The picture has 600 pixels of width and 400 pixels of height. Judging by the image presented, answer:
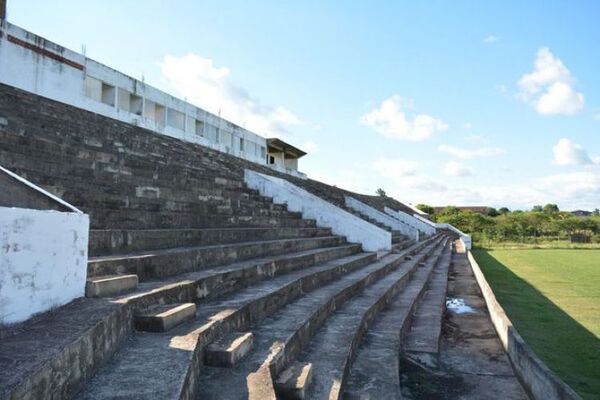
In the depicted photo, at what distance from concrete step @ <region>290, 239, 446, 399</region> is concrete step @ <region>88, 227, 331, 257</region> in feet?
5.69

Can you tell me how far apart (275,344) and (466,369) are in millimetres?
2091

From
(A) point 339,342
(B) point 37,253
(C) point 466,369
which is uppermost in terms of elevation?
(B) point 37,253

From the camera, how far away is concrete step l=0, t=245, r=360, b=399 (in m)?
1.58

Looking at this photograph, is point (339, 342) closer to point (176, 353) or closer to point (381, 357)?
point (381, 357)

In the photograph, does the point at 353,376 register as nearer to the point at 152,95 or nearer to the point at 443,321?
the point at 443,321

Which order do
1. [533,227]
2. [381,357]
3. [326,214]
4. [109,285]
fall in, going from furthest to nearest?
[533,227], [326,214], [381,357], [109,285]

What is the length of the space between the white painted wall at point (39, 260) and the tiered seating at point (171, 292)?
0.11 metres

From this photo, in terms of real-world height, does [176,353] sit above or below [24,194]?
below

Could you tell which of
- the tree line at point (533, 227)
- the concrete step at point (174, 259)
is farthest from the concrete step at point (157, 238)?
the tree line at point (533, 227)

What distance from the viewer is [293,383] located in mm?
2543

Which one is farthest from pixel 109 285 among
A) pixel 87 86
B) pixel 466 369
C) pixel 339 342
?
pixel 87 86

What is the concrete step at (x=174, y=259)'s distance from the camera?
10.7ft

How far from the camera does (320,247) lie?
833cm

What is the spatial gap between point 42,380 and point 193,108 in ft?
72.6
